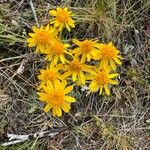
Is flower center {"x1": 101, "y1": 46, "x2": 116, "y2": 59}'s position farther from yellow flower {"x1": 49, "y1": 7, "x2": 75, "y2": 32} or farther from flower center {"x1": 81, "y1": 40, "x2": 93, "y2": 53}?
yellow flower {"x1": 49, "y1": 7, "x2": 75, "y2": 32}

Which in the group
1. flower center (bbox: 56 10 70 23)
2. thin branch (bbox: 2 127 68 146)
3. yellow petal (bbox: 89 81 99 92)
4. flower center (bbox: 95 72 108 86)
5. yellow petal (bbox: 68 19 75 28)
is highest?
→ flower center (bbox: 56 10 70 23)

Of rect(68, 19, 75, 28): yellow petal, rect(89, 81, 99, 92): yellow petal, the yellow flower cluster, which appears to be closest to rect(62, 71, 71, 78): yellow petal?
the yellow flower cluster

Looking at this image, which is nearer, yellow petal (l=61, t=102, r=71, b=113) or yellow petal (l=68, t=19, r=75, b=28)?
yellow petal (l=61, t=102, r=71, b=113)

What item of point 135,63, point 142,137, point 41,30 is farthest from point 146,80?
point 41,30

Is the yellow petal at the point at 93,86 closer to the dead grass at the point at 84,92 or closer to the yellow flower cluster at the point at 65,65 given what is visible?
the yellow flower cluster at the point at 65,65

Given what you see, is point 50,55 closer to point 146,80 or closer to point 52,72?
point 52,72

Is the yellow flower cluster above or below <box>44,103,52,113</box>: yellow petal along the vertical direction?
above
